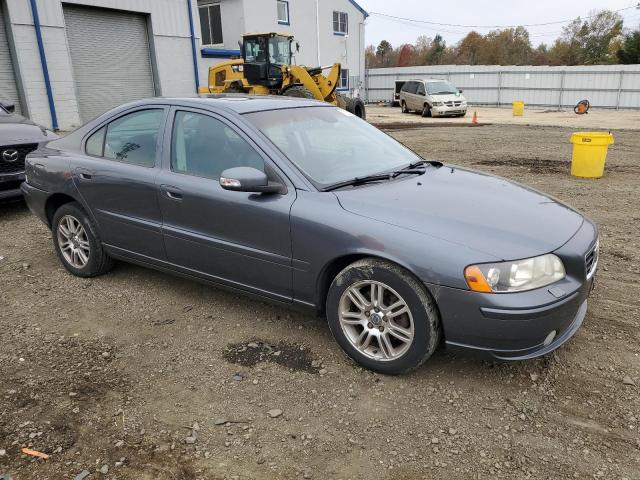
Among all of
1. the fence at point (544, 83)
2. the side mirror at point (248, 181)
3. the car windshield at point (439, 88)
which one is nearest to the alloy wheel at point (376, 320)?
the side mirror at point (248, 181)

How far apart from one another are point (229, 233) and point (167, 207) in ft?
2.07

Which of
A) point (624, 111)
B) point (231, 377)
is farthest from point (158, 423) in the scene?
point (624, 111)

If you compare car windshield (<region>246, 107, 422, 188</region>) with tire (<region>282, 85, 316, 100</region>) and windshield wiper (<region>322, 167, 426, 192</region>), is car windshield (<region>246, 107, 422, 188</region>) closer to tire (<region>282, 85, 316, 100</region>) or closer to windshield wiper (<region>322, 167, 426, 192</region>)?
windshield wiper (<region>322, 167, 426, 192</region>)

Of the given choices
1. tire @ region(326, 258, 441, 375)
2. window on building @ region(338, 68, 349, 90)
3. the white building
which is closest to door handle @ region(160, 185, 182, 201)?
tire @ region(326, 258, 441, 375)

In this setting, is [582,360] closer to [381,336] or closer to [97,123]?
[381,336]

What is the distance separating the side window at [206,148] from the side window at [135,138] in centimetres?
23

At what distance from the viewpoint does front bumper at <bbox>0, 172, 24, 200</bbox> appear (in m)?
6.51

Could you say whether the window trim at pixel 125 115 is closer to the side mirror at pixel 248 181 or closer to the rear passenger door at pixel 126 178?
the rear passenger door at pixel 126 178

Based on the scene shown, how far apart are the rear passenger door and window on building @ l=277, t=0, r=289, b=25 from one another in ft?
86.8

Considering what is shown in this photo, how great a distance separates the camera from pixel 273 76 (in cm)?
1705

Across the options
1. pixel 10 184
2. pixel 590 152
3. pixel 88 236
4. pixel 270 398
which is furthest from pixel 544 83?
pixel 270 398

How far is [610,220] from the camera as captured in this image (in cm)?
623

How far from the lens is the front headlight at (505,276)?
2680mm

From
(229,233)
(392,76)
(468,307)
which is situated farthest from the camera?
(392,76)
